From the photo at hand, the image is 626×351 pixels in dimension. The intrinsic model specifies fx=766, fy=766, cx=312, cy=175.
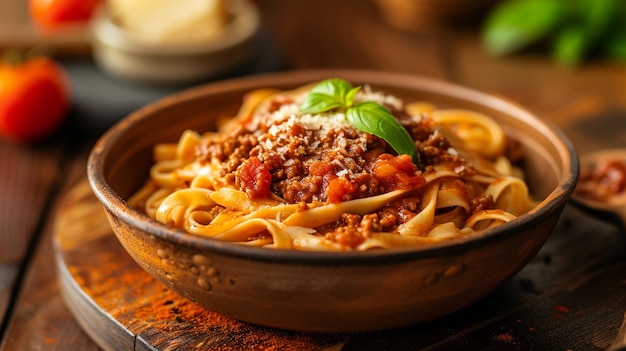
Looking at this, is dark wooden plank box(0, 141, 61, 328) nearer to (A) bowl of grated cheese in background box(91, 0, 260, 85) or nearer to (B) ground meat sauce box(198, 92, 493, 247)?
(A) bowl of grated cheese in background box(91, 0, 260, 85)

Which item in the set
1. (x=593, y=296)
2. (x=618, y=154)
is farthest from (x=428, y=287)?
(x=618, y=154)

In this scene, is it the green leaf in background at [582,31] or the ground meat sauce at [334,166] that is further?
the green leaf in background at [582,31]

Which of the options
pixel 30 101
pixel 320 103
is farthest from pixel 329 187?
pixel 30 101

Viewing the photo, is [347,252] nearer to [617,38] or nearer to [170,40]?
[170,40]

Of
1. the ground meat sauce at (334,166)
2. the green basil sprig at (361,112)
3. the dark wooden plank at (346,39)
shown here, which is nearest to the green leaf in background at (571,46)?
the dark wooden plank at (346,39)

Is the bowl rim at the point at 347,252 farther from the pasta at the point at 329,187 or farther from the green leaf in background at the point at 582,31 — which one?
the green leaf in background at the point at 582,31

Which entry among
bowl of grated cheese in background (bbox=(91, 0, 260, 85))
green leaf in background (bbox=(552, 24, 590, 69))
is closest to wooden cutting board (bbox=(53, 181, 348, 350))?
bowl of grated cheese in background (bbox=(91, 0, 260, 85))
